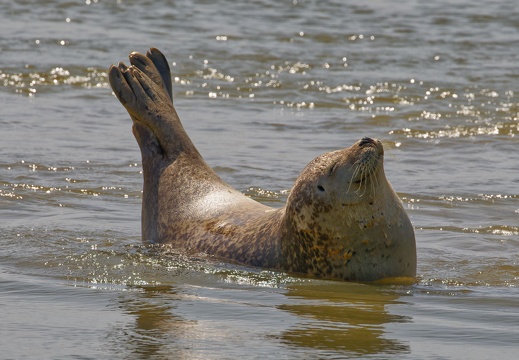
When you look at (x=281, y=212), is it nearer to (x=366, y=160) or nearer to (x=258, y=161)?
(x=366, y=160)

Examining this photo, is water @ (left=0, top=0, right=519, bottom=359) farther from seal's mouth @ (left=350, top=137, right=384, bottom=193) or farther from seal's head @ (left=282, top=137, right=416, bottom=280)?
seal's mouth @ (left=350, top=137, right=384, bottom=193)

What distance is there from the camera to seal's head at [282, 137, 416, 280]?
596cm

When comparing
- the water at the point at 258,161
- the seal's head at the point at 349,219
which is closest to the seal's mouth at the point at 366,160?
the seal's head at the point at 349,219

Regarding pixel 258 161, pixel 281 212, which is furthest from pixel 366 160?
pixel 258 161

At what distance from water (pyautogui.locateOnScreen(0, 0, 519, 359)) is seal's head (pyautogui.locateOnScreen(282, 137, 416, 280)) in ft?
0.49

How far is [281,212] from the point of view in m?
6.50

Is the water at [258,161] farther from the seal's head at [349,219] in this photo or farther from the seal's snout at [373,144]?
the seal's snout at [373,144]

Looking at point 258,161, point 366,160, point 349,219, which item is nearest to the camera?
point 366,160

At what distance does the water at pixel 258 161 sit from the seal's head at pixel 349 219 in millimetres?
150

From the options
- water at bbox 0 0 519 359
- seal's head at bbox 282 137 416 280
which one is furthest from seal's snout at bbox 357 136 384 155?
water at bbox 0 0 519 359

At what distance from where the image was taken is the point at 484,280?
6285 mm

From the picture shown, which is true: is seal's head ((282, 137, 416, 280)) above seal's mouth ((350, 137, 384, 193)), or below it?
below

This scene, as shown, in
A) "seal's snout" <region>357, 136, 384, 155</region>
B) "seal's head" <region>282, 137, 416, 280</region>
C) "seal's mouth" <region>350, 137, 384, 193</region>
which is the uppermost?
"seal's snout" <region>357, 136, 384, 155</region>

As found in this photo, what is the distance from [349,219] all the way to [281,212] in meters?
0.55
